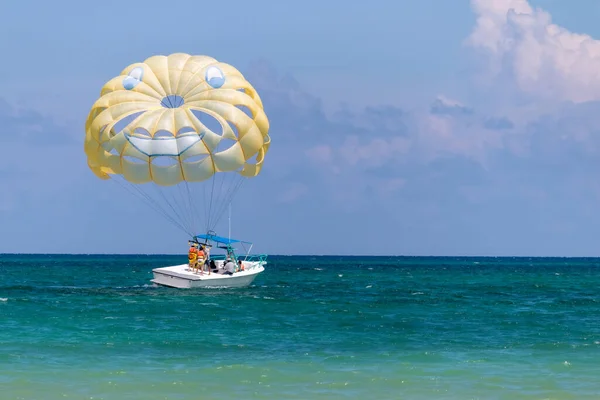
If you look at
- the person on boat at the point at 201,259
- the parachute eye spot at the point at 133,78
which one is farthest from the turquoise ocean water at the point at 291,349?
the parachute eye spot at the point at 133,78

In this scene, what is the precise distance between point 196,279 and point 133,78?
9.51 meters

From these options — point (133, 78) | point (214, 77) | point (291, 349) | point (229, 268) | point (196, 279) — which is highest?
point (214, 77)

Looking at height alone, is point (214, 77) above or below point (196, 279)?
above

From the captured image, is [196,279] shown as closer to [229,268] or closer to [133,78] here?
[229,268]

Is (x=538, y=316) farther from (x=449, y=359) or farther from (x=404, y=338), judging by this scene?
(x=449, y=359)

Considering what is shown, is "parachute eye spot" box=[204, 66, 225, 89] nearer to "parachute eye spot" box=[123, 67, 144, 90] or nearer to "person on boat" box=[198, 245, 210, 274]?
"parachute eye spot" box=[123, 67, 144, 90]

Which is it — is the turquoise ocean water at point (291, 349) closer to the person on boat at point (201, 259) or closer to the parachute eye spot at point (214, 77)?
the person on boat at point (201, 259)

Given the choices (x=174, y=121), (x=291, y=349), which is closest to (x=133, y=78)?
(x=174, y=121)

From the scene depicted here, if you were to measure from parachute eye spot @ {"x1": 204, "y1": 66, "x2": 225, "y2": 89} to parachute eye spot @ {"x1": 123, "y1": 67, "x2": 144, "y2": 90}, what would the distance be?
2.66 metres

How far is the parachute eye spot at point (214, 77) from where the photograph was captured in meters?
37.6

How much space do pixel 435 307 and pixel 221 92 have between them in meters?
12.9

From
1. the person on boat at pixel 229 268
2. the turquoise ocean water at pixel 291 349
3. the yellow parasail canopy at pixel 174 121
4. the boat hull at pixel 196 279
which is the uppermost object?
the yellow parasail canopy at pixel 174 121

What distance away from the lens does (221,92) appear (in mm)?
37281

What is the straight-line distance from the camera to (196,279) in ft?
136
